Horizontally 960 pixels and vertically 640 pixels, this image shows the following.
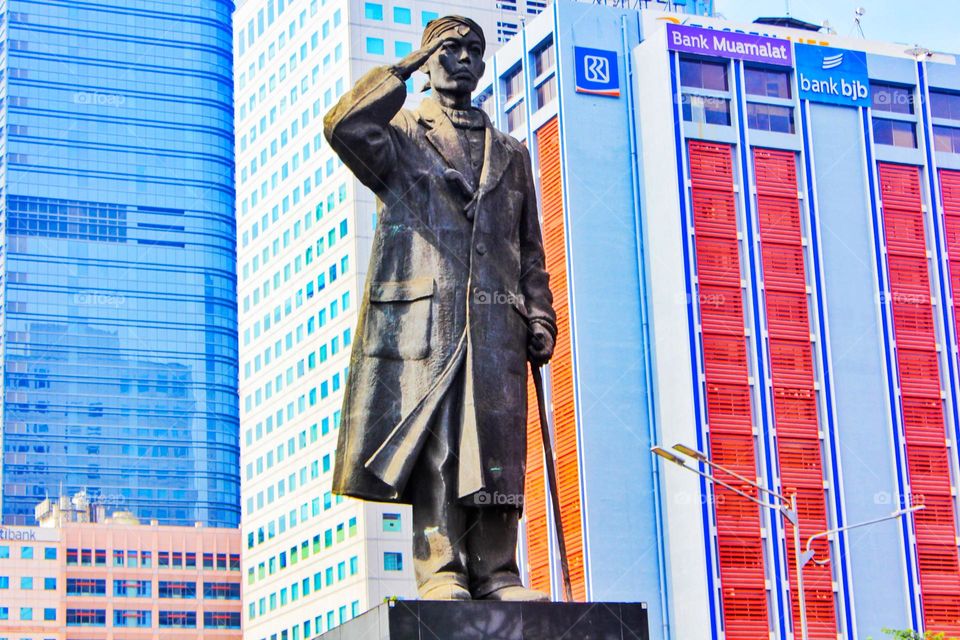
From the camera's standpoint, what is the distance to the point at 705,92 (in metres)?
83.6

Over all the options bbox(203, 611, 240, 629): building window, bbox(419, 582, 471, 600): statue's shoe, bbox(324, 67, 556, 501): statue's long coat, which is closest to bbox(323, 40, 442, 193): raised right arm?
bbox(324, 67, 556, 501): statue's long coat

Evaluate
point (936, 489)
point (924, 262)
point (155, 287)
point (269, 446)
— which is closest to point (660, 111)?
point (924, 262)

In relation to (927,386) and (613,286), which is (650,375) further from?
(927,386)

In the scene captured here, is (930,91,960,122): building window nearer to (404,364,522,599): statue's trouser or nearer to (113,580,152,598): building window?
(404,364,522,599): statue's trouser

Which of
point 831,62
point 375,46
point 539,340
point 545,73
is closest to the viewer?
point 539,340

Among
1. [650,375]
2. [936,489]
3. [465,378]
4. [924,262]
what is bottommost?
[465,378]

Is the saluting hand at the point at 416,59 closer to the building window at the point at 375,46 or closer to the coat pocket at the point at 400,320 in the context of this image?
the coat pocket at the point at 400,320

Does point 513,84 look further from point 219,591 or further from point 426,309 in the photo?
point 426,309

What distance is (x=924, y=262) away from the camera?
86.6m

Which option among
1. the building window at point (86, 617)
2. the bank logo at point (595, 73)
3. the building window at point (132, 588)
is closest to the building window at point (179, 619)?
the building window at point (132, 588)

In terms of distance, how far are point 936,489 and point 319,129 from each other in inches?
1695

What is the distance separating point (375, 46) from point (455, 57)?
9014 cm

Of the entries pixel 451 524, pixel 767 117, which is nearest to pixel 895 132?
pixel 767 117

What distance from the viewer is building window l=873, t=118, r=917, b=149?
286 feet
